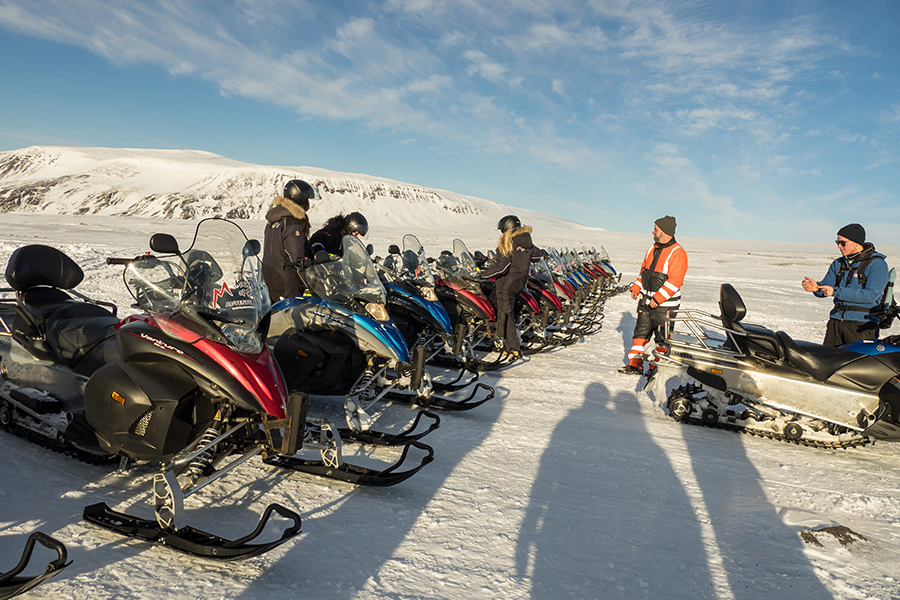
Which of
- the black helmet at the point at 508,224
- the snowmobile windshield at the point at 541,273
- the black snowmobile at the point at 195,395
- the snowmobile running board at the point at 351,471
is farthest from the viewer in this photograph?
the snowmobile windshield at the point at 541,273

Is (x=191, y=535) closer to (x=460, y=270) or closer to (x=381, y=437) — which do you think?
(x=381, y=437)

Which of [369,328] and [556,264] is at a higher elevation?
[556,264]

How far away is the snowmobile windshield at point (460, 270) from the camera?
7.00m

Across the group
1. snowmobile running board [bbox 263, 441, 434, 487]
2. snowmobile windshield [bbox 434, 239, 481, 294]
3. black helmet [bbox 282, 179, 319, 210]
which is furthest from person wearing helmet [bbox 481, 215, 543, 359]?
snowmobile running board [bbox 263, 441, 434, 487]

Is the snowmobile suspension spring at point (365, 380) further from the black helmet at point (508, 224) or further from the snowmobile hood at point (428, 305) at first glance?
the black helmet at point (508, 224)

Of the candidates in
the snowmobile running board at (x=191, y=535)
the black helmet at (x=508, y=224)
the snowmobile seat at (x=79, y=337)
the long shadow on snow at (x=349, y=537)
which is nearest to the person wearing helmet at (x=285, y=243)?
the snowmobile seat at (x=79, y=337)

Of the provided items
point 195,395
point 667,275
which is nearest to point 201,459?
point 195,395

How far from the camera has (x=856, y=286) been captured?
4.57 m

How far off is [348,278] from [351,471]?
1.68 meters

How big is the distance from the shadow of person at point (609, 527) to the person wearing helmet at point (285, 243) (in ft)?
9.75

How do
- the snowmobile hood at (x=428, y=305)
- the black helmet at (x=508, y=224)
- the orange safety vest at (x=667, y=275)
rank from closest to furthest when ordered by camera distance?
→ the snowmobile hood at (x=428, y=305) < the orange safety vest at (x=667, y=275) < the black helmet at (x=508, y=224)

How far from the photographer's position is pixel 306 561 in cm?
238

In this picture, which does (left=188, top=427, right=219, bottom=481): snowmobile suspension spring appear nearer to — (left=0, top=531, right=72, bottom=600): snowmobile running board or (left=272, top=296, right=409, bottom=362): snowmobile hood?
(left=0, top=531, right=72, bottom=600): snowmobile running board

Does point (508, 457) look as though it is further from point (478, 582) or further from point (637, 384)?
point (637, 384)
